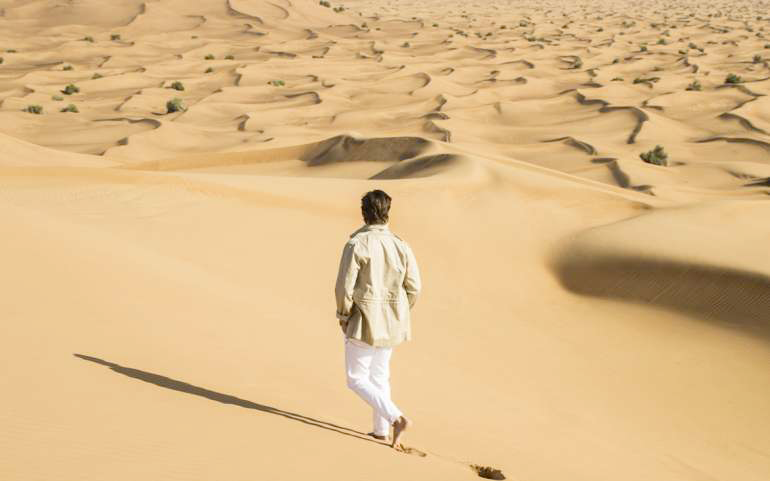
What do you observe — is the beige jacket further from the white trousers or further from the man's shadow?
the man's shadow

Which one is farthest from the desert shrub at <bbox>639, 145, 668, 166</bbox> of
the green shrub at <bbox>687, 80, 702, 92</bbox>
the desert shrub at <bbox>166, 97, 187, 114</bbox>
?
the desert shrub at <bbox>166, 97, 187, 114</bbox>

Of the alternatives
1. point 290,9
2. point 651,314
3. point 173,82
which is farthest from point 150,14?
point 651,314

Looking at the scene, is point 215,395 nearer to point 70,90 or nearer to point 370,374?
point 370,374

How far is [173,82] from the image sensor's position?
1211 inches

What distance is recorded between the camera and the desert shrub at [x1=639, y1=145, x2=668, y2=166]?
19669 mm

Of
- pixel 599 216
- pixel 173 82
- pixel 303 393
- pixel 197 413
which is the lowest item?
pixel 173 82

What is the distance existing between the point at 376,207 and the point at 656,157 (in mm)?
17021

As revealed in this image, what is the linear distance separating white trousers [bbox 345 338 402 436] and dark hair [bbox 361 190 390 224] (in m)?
0.64

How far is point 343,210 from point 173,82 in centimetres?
2159

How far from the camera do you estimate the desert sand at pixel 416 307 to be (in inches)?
166

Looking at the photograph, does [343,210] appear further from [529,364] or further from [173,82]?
[173,82]

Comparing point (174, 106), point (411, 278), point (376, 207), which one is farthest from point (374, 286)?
point (174, 106)

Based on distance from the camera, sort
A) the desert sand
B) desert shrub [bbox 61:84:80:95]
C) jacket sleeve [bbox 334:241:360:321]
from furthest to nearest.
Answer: desert shrub [bbox 61:84:80:95], the desert sand, jacket sleeve [bbox 334:241:360:321]

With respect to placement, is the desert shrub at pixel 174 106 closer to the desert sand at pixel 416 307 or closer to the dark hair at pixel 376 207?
the desert sand at pixel 416 307
